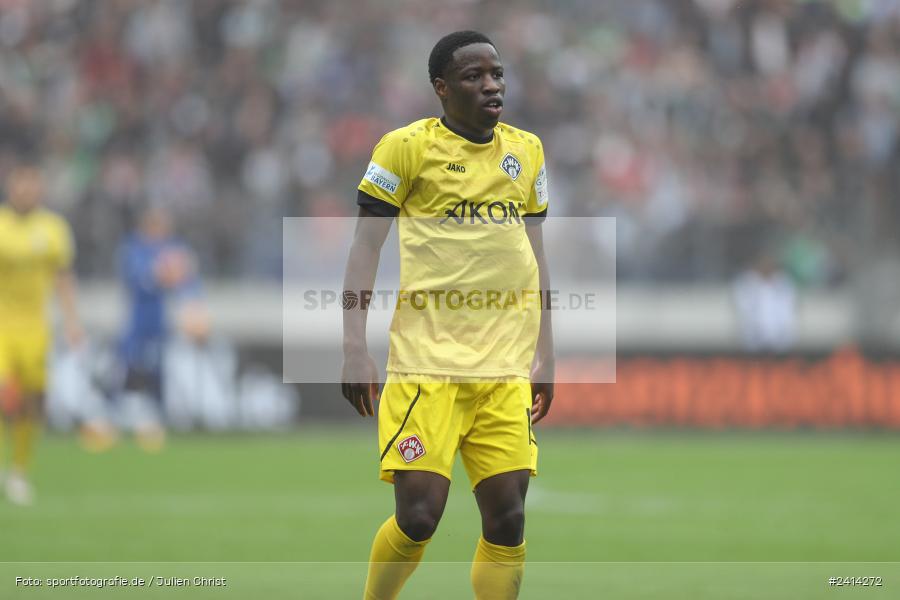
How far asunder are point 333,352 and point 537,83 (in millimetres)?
5539

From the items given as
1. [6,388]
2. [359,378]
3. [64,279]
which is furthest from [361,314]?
[64,279]

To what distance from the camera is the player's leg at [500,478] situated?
523 centimetres

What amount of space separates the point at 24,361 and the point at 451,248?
7.02 meters

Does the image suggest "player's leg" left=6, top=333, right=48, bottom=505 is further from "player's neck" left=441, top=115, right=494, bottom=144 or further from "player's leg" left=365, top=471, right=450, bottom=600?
"player's neck" left=441, top=115, right=494, bottom=144

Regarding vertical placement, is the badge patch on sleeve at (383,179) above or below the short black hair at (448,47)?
below

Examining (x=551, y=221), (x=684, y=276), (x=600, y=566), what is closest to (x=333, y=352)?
(x=551, y=221)

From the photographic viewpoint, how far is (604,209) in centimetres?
1838

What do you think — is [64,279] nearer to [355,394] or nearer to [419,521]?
[355,394]

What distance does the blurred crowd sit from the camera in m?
18.2

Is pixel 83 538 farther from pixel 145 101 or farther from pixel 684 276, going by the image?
pixel 145 101

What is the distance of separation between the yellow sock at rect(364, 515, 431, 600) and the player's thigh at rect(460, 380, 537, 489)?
35cm

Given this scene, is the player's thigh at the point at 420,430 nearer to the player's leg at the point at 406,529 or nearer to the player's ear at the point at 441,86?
the player's leg at the point at 406,529

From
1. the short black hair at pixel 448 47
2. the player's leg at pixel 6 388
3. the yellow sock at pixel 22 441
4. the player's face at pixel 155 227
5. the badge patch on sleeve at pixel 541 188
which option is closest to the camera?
the short black hair at pixel 448 47

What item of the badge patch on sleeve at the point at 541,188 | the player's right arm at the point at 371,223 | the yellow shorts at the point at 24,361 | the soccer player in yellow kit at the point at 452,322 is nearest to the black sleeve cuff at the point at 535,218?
the badge patch on sleeve at the point at 541,188
